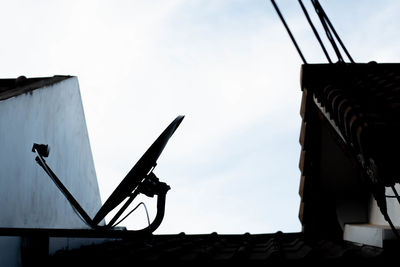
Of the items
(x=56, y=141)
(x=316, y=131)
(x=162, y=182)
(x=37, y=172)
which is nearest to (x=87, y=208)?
(x=56, y=141)

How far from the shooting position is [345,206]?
6.21 meters

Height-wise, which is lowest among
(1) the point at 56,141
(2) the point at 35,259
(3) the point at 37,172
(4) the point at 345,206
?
(2) the point at 35,259

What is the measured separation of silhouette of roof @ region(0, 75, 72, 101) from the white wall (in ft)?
0.25

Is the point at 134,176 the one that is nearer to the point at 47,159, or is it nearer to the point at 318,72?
the point at 47,159

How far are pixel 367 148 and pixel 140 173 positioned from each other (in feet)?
5.19

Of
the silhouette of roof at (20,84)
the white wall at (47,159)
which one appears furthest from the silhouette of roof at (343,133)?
the silhouette of roof at (20,84)

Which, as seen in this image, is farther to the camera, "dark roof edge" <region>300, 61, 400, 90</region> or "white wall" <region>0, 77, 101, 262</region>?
"dark roof edge" <region>300, 61, 400, 90</region>

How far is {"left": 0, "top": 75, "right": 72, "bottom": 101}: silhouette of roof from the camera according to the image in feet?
16.1

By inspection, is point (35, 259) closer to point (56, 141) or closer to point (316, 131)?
Result: point (56, 141)

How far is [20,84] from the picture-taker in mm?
5664

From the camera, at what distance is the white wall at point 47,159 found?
438cm

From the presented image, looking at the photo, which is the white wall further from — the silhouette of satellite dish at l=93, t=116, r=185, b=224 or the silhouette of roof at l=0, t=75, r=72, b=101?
the silhouette of satellite dish at l=93, t=116, r=185, b=224

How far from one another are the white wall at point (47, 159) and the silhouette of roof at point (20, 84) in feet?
0.25

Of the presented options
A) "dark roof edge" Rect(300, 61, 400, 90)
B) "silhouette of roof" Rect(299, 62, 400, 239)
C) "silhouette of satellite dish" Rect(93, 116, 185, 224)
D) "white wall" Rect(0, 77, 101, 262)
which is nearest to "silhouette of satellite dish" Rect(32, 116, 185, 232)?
"silhouette of satellite dish" Rect(93, 116, 185, 224)
